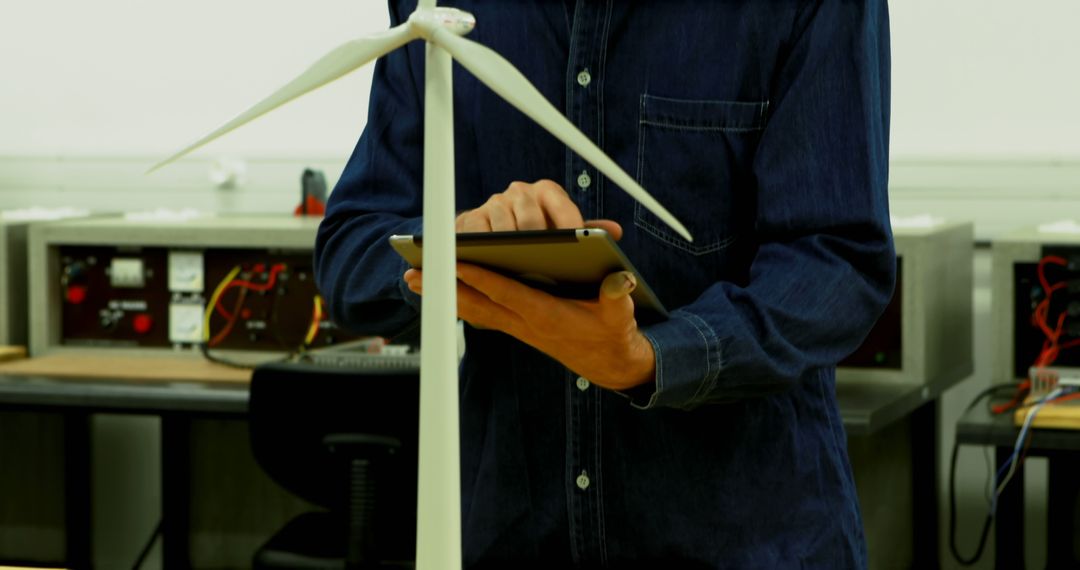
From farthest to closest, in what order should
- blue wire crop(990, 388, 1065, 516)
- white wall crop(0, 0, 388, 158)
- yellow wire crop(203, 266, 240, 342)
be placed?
white wall crop(0, 0, 388, 158) → yellow wire crop(203, 266, 240, 342) → blue wire crop(990, 388, 1065, 516)

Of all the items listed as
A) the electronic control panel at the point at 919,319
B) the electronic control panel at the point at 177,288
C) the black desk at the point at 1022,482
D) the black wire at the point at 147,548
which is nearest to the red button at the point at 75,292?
the electronic control panel at the point at 177,288

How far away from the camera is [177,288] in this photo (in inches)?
107

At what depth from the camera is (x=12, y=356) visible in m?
2.69

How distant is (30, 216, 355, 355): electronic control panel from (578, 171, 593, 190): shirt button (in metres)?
1.59

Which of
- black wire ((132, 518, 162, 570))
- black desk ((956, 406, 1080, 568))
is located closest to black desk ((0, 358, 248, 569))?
black wire ((132, 518, 162, 570))

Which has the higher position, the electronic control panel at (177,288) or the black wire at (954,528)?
the electronic control panel at (177,288)

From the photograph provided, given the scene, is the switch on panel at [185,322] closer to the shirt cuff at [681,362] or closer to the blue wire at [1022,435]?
the blue wire at [1022,435]

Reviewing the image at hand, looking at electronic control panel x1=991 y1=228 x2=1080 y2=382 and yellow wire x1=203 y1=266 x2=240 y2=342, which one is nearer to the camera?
electronic control panel x1=991 y1=228 x2=1080 y2=382

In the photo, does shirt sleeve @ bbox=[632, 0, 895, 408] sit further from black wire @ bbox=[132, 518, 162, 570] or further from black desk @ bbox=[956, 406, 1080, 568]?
black wire @ bbox=[132, 518, 162, 570]

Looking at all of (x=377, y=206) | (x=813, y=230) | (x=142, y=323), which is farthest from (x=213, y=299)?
(x=813, y=230)

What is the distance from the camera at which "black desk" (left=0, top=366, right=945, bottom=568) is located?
2.25 m

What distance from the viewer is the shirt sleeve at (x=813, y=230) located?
3.13 ft

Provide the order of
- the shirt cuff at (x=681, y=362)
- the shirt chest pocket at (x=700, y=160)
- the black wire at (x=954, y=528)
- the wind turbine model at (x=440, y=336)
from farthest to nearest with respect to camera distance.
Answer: the black wire at (x=954, y=528), the shirt chest pocket at (x=700, y=160), the shirt cuff at (x=681, y=362), the wind turbine model at (x=440, y=336)

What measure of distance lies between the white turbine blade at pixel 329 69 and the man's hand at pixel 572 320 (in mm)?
140
